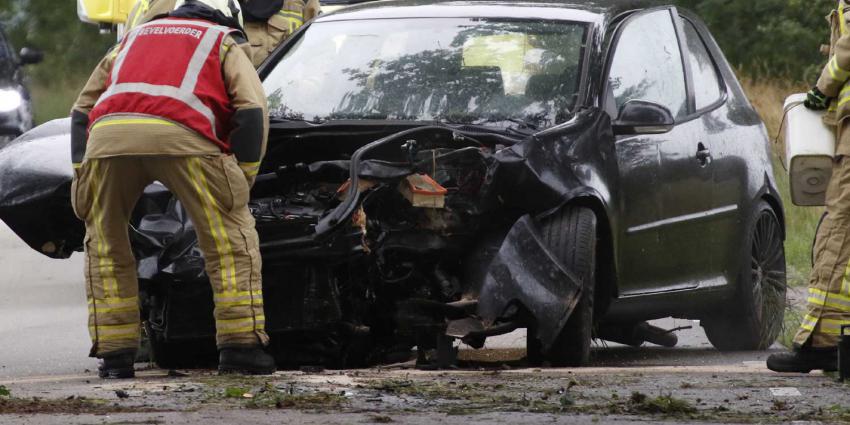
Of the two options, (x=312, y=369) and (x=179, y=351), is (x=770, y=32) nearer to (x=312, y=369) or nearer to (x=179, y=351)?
(x=179, y=351)

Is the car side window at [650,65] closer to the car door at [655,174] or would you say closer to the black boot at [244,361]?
the car door at [655,174]

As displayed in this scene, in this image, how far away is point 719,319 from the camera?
888 cm

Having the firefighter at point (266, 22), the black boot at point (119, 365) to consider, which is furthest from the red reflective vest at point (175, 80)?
the firefighter at point (266, 22)

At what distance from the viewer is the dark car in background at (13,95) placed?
54.4 ft

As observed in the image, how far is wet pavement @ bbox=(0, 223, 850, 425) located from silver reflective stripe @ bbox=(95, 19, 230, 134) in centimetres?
99

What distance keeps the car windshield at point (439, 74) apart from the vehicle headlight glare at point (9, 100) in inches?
349

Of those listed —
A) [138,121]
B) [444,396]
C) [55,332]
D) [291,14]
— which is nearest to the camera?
[444,396]

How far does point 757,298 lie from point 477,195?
2.24m

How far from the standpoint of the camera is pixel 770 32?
71.3 ft

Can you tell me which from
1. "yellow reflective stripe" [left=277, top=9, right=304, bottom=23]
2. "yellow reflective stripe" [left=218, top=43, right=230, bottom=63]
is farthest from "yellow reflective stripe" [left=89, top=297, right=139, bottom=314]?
"yellow reflective stripe" [left=277, top=9, right=304, bottom=23]

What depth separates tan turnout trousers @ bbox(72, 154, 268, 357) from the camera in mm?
6770

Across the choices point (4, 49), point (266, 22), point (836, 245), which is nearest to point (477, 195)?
point (836, 245)

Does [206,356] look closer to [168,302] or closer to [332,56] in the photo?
[168,302]

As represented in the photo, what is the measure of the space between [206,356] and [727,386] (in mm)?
2288
